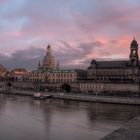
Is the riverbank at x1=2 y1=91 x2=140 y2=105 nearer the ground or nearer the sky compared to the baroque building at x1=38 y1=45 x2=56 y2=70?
nearer the ground

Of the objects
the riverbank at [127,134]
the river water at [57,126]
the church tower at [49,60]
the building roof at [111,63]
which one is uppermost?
the church tower at [49,60]

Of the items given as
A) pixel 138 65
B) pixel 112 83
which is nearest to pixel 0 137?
pixel 112 83

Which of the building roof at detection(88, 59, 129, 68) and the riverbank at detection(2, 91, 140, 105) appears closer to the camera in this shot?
the riverbank at detection(2, 91, 140, 105)

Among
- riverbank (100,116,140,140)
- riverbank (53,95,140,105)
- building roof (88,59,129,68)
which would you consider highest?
building roof (88,59,129,68)

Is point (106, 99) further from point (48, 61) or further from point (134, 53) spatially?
point (48, 61)

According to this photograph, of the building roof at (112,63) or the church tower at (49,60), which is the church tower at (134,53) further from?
the church tower at (49,60)

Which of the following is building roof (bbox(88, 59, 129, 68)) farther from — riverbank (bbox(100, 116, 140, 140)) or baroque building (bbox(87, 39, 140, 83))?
riverbank (bbox(100, 116, 140, 140))

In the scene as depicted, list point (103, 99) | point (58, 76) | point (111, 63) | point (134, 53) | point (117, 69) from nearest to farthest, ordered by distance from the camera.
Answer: point (103, 99)
point (134, 53)
point (117, 69)
point (111, 63)
point (58, 76)

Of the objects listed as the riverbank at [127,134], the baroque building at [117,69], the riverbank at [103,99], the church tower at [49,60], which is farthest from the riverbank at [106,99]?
the church tower at [49,60]

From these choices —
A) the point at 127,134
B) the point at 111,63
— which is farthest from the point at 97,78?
the point at 127,134

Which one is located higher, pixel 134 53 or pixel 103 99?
pixel 134 53

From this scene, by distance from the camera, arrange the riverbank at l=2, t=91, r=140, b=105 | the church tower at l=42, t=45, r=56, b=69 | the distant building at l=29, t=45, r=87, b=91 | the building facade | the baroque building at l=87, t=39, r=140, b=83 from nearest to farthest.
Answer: the riverbank at l=2, t=91, r=140, b=105 < the building facade < the baroque building at l=87, t=39, r=140, b=83 < the distant building at l=29, t=45, r=87, b=91 < the church tower at l=42, t=45, r=56, b=69

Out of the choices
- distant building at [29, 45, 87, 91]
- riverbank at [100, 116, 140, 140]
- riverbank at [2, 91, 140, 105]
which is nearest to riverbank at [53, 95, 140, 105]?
riverbank at [2, 91, 140, 105]

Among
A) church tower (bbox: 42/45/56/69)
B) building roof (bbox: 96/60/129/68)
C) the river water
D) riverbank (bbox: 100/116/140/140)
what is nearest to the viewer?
riverbank (bbox: 100/116/140/140)
